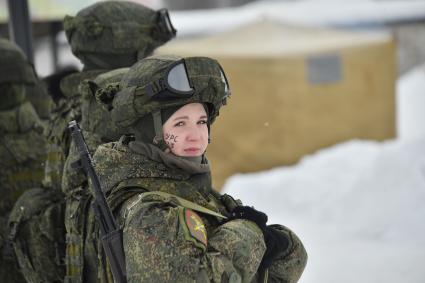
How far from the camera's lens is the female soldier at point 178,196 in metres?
2.35

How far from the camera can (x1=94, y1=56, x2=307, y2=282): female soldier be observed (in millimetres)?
2350

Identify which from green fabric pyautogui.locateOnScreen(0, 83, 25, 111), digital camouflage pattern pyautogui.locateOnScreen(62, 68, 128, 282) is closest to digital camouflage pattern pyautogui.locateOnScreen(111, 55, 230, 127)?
digital camouflage pattern pyautogui.locateOnScreen(62, 68, 128, 282)

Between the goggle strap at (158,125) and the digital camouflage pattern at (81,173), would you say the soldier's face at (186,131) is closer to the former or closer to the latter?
the goggle strap at (158,125)

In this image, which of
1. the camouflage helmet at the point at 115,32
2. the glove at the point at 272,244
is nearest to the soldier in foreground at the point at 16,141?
the camouflage helmet at the point at 115,32

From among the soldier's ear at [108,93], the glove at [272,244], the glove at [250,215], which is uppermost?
the soldier's ear at [108,93]

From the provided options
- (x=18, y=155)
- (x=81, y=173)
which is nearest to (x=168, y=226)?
(x=81, y=173)

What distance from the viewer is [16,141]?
16.0ft

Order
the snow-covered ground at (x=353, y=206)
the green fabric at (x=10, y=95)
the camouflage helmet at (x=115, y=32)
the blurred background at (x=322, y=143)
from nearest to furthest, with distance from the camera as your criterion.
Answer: the camouflage helmet at (x=115, y=32), the green fabric at (x=10, y=95), the snow-covered ground at (x=353, y=206), the blurred background at (x=322, y=143)

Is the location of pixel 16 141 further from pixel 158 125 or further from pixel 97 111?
pixel 158 125

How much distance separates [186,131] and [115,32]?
1.79 meters

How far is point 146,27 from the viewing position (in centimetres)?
430

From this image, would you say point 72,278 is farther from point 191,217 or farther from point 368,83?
point 368,83

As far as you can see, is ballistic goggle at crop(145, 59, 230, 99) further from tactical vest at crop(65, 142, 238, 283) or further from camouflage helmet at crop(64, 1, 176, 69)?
camouflage helmet at crop(64, 1, 176, 69)

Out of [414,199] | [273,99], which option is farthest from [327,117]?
[414,199]
